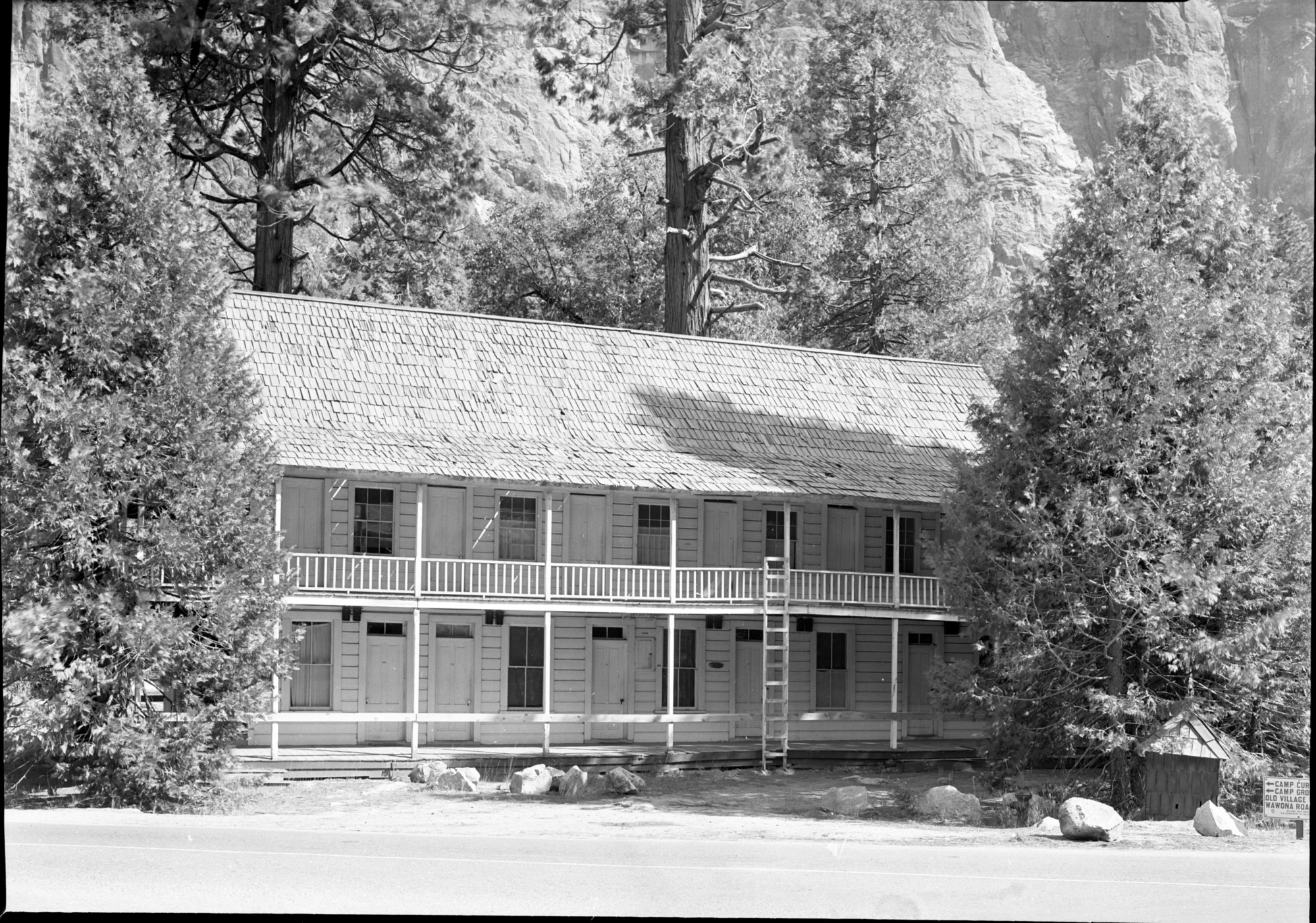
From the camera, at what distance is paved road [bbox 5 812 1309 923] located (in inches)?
445

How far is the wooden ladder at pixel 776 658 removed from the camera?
80.2 feet

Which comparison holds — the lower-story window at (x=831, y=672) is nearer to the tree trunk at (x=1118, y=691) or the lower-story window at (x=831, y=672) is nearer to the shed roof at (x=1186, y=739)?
the tree trunk at (x=1118, y=691)

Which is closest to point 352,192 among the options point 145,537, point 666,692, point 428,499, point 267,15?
point 267,15

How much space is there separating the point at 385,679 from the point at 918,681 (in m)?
10.3

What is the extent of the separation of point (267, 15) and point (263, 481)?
51.7 feet

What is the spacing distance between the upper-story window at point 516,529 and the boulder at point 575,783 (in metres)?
5.27

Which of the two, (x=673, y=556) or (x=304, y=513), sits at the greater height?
(x=304, y=513)

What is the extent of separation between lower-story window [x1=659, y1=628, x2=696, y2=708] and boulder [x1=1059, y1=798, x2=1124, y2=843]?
34.2 ft

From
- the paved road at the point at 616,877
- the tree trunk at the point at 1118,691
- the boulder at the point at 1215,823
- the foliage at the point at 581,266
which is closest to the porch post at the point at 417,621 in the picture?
the paved road at the point at 616,877

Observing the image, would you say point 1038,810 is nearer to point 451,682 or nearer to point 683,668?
point 683,668

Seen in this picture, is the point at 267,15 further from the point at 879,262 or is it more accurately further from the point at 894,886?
the point at 894,886

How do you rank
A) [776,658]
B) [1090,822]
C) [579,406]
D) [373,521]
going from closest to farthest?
[1090,822], [373,521], [579,406], [776,658]

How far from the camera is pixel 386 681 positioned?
24.6 m

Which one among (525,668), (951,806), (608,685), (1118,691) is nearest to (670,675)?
(608,685)
